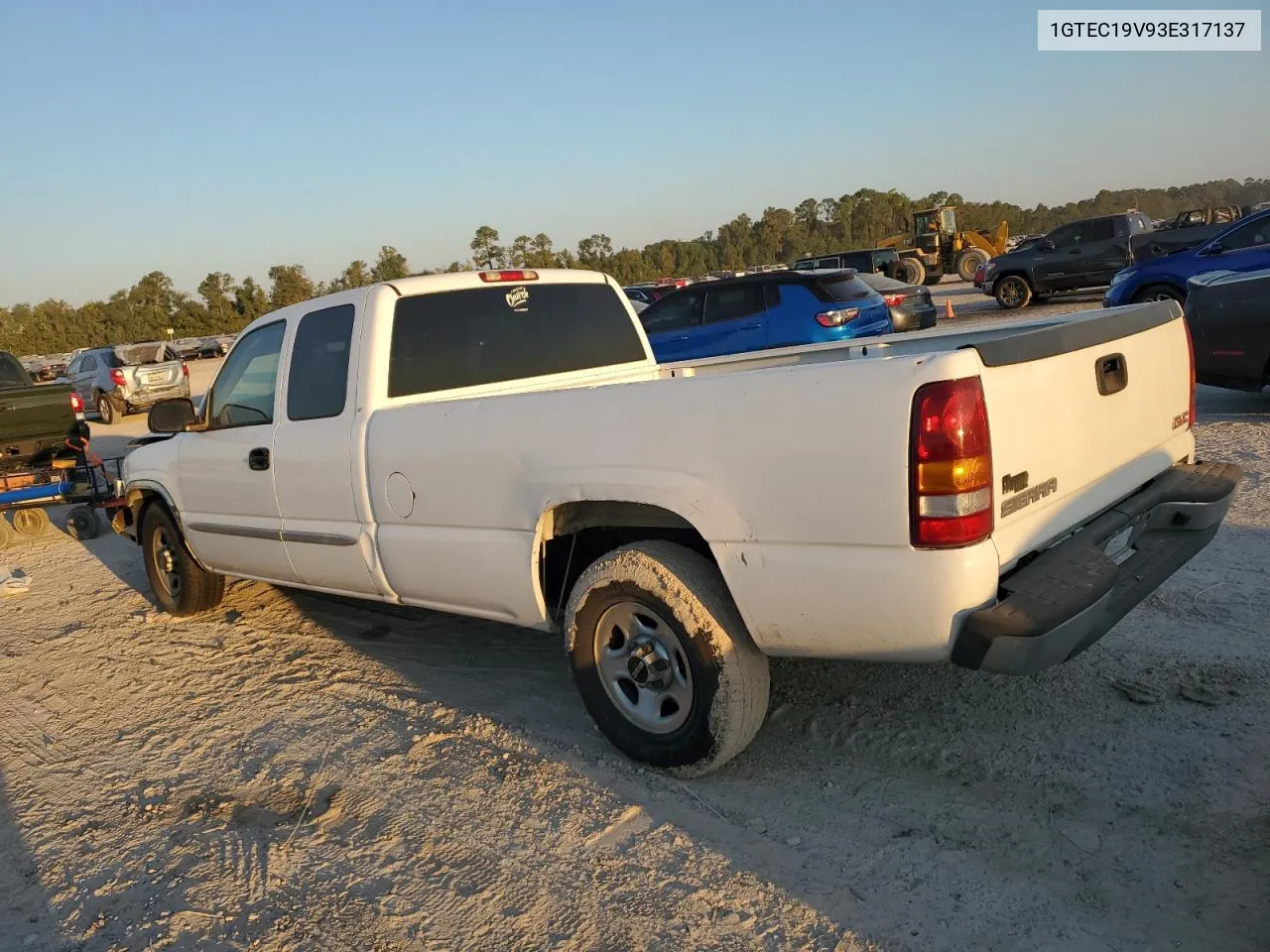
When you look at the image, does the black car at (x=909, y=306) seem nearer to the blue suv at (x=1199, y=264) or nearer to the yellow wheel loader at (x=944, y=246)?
the blue suv at (x=1199, y=264)

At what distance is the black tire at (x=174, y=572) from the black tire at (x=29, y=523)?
4058mm

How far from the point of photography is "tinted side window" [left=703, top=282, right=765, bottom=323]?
11.6 meters

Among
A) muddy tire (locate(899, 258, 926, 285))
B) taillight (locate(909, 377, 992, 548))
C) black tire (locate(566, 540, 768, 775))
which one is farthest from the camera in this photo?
muddy tire (locate(899, 258, 926, 285))

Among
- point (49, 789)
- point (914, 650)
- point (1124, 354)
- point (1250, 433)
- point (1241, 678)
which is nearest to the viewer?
point (914, 650)

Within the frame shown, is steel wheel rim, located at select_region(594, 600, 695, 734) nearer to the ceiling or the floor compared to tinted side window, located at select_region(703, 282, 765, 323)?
nearer to the floor

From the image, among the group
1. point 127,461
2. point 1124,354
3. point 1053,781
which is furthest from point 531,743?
point 127,461

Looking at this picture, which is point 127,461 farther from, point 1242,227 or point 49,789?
point 1242,227

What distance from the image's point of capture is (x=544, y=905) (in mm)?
2809

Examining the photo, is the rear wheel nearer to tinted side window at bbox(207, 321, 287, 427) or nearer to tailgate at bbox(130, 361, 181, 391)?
tailgate at bbox(130, 361, 181, 391)

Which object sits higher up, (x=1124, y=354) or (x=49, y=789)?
(x=1124, y=354)

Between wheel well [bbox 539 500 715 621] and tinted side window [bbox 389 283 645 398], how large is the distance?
3.68 ft

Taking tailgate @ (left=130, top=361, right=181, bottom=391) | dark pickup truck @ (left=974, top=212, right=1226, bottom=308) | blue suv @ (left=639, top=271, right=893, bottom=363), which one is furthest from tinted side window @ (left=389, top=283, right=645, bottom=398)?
tailgate @ (left=130, top=361, right=181, bottom=391)

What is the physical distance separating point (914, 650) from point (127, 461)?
17.7 ft

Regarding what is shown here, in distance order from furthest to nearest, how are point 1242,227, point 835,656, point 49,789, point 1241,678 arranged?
point 1242,227
point 49,789
point 1241,678
point 835,656
